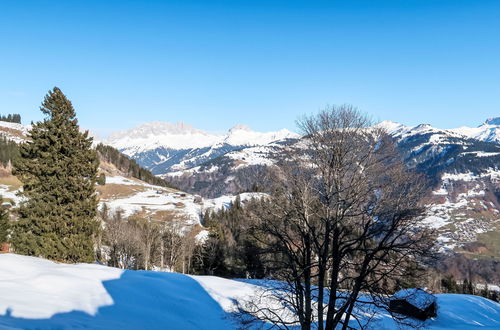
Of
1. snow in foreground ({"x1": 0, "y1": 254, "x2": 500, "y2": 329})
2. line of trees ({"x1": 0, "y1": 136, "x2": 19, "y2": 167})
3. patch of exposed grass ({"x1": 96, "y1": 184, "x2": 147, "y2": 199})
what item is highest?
line of trees ({"x1": 0, "y1": 136, "x2": 19, "y2": 167})

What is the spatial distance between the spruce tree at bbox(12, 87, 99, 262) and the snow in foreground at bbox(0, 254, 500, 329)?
7.96 meters

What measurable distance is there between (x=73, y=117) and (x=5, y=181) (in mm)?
125251

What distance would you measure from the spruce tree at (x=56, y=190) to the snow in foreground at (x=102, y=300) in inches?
313

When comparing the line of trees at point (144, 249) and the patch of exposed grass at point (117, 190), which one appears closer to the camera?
the line of trees at point (144, 249)

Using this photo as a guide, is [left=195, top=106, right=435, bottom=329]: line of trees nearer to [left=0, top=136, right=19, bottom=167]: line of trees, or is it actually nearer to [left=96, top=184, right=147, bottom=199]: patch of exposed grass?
[left=96, top=184, right=147, bottom=199]: patch of exposed grass

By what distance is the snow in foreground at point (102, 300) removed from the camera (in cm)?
1316

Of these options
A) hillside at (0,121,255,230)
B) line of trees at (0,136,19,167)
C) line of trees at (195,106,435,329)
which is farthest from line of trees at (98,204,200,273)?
line of trees at (0,136,19,167)

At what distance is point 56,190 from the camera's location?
2917 cm

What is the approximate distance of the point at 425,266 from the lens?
13.1m

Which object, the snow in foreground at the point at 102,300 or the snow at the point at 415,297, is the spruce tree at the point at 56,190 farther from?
the snow at the point at 415,297

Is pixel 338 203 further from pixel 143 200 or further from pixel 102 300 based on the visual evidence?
pixel 143 200

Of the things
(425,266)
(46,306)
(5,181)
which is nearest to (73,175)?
(46,306)

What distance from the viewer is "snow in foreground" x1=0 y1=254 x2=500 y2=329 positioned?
13156 millimetres

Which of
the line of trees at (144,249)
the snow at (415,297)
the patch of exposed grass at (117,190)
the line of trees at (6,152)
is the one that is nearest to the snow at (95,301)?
the snow at (415,297)
